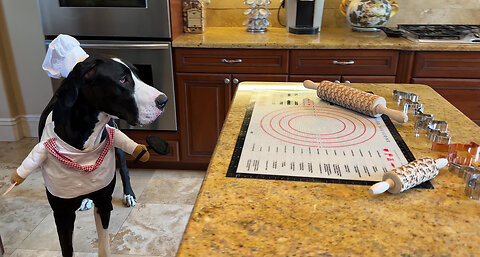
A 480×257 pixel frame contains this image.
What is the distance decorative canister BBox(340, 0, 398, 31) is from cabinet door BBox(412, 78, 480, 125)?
51 centimetres

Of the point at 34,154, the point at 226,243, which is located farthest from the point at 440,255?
the point at 34,154

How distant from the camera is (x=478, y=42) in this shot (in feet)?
7.66

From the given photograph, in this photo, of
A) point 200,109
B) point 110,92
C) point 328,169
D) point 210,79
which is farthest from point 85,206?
point 328,169

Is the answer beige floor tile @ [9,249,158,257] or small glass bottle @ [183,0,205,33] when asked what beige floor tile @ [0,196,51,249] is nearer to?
beige floor tile @ [9,249,158,257]

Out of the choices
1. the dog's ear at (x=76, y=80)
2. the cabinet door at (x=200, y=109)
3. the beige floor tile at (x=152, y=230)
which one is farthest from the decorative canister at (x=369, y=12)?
the dog's ear at (x=76, y=80)

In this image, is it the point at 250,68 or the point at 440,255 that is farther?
the point at 250,68

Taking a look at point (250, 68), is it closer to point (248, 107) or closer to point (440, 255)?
point (248, 107)

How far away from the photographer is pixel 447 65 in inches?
93.4

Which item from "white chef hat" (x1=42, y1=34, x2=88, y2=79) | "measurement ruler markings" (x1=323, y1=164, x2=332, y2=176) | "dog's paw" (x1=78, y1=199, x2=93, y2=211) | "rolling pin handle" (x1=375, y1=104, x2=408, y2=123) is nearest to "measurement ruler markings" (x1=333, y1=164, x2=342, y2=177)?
"measurement ruler markings" (x1=323, y1=164, x2=332, y2=176)

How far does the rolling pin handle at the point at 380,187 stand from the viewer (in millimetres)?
703

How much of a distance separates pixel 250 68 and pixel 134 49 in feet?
2.38

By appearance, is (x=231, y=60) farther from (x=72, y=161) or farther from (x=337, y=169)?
(x=337, y=169)

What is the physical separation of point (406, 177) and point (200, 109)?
1969 millimetres

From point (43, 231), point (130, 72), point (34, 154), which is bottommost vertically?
point (43, 231)
